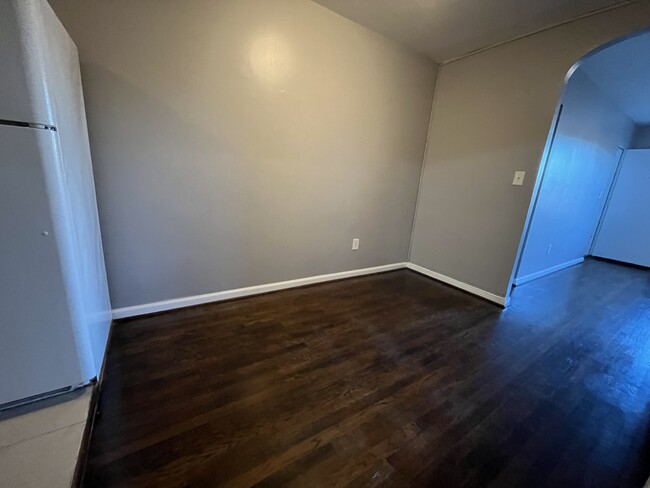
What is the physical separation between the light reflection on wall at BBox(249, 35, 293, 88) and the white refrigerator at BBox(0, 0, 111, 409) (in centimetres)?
111

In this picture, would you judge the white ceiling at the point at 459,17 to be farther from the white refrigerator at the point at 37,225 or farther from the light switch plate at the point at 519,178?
the white refrigerator at the point at 37,225

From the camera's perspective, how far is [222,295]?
2.12m

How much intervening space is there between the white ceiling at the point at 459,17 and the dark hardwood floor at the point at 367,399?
2.36m

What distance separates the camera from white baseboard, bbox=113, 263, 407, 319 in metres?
1.79

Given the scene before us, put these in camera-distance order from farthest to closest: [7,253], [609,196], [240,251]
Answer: [609,196] → [240,251] → [7,253]

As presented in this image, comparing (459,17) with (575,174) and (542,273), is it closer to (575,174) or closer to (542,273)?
(575,174)

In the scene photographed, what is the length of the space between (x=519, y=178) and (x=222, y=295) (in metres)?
2.81

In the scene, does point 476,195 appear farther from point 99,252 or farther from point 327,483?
point 99,252

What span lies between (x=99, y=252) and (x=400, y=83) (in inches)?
114

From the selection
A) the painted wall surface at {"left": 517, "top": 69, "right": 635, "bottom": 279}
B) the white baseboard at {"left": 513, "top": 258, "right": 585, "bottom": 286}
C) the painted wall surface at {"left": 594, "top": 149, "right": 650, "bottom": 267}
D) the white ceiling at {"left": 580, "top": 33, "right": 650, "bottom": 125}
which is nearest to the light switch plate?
the painted wall surface at {"left": 517, "top": 69, "right": 635, "bottom": 279}

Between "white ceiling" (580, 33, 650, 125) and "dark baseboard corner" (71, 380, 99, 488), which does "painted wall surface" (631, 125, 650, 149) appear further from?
"dark baseboard corner" (71, 380, 99, 488)

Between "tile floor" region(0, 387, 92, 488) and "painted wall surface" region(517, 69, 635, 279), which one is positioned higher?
"painted wall surface" region(517, 69, 635, 279)

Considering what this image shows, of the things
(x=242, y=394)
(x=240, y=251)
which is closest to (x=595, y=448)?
(x=242, y=394)

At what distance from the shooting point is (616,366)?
171 centimetres
